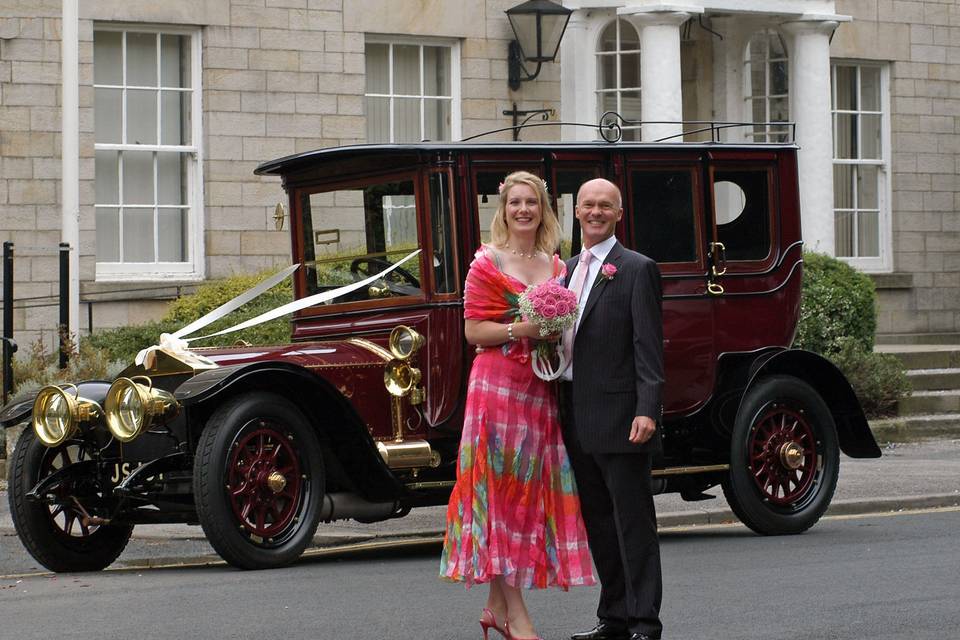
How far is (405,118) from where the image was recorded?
1933 cm

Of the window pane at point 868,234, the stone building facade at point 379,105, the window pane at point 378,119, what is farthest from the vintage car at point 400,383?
the window pane at point 868,234

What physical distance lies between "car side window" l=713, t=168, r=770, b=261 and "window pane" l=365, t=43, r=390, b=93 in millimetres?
8785

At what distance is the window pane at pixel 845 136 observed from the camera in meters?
21.7

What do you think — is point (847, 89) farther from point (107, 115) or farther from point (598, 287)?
point (598, 287)

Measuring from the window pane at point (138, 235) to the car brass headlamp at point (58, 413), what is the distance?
8.46m

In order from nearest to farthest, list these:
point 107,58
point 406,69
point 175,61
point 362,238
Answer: point 362,238
point 107,58
point 175,61
point 406,69

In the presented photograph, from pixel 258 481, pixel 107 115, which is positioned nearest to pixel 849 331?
pixel 107 115

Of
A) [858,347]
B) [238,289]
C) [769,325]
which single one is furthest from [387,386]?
[858,347]

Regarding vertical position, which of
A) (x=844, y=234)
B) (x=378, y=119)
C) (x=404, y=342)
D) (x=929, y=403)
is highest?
(x=378, y=119)

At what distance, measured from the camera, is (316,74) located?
730 inches

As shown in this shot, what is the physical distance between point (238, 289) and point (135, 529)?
5.78 m

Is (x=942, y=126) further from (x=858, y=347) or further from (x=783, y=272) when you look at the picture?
(x=783, y=272)

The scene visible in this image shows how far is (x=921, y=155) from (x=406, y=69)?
6742 millimetres

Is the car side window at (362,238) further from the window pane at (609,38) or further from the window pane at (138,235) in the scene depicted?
the window pane at (609,38)
